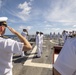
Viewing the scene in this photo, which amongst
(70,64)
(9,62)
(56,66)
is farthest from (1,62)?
(70,64)

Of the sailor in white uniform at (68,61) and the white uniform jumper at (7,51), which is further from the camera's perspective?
the white uniform jumper at (7,51)

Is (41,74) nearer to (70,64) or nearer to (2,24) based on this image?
(2,24)

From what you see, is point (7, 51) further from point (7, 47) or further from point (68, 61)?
point (68, 61)

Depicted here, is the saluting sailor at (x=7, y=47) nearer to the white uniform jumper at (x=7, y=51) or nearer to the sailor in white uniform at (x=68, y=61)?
the white uniform jumper at (x=7, y=51)

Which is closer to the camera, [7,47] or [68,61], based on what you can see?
[68,61]

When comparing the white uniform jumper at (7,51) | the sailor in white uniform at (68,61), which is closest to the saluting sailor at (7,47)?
the white uniform jumper at (7,51)

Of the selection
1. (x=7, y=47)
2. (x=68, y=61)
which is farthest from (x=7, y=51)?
(x=68, y=61)

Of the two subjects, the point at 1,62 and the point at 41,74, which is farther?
the point at 41,74

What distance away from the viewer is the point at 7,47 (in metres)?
2.18

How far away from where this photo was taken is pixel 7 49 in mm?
2207

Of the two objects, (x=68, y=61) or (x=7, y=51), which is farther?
(x=7, y=51)

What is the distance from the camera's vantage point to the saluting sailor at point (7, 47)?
2.12 meters

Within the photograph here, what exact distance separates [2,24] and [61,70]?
4.44 ft

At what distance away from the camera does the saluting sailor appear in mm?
2122
